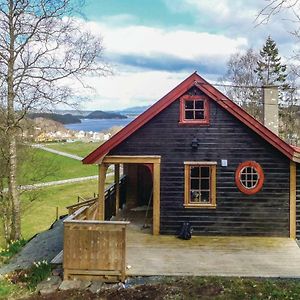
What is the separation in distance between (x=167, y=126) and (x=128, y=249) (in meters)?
3.47

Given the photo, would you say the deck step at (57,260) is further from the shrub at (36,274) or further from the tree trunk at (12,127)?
the tree trunk at (12,127)

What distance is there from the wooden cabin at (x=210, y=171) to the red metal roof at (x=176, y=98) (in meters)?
0.10

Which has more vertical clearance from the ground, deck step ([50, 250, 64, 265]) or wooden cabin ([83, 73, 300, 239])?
wooden cabin ([83, 73, 300, 239])

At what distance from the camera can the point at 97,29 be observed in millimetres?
14445

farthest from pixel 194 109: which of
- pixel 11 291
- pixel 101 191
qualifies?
pixel 11 291

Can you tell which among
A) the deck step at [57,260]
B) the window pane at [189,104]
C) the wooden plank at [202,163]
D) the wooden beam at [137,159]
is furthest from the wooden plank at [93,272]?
the window pane at [189,104]

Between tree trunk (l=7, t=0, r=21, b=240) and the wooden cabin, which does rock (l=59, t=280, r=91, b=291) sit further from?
tree trunk (l=7, t=0, r=21, b=240)

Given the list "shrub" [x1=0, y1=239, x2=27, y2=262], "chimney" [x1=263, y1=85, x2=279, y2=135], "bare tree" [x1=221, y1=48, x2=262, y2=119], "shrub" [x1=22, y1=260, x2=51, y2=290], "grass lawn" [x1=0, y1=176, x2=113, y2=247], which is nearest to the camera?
"shrub" [x1=22, y1=260, x2=51, y2=290]

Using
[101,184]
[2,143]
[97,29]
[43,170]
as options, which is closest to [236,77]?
[43,170]

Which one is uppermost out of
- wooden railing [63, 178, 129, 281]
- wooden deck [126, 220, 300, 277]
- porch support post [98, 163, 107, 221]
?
porch support post [98, 163, 107, 221]

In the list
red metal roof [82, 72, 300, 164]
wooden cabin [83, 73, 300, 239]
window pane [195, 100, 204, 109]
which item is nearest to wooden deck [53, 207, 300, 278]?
wooden cabin [83, 73, 300, 239]

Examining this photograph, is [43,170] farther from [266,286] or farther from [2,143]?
[266,286]

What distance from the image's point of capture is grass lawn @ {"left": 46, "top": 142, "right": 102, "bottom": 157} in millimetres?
56775

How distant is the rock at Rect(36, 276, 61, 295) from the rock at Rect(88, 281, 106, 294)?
0.67 meters
